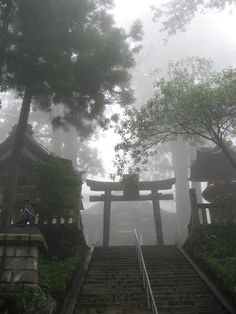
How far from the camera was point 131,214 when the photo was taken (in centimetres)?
3216

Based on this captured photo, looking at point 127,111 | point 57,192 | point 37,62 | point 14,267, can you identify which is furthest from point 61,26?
point 14,267

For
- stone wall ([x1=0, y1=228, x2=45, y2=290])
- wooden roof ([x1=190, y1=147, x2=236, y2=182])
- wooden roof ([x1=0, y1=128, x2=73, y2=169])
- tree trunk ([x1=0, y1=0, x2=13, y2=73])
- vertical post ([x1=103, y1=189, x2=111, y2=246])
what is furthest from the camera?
vertical post ([x1=103, y1=189, x2=111, y2=246])

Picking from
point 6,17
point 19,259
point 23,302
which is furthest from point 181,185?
point 23,302

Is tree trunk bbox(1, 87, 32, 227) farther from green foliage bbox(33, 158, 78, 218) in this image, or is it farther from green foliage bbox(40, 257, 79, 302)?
green foliage bbox(40, 257, 79, 302)

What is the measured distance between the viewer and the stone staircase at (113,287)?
30.9ft

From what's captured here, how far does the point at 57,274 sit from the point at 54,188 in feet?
12.5

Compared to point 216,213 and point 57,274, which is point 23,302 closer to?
point 57,274

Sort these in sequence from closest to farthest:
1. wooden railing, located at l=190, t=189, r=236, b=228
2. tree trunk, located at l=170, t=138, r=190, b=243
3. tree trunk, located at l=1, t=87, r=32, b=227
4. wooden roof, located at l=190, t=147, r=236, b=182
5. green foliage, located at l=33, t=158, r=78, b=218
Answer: tree trunk, located at l=1, t=87, r=32, b=227 < green foliage, located at l=33, t=158, r=78, b=218 < wooden railing, located at l=190, t=189, r=236, b=228 < wooden roof, located at l=190, t=147, r=236, b=182 < tree trunk, located at l=170, t=138, r=190, b=243

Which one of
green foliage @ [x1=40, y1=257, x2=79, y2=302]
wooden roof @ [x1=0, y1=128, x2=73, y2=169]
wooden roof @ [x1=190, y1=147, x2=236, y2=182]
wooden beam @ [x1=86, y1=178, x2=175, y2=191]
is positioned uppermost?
wooden roof @ [x1=0, y1=128, x2=73, y2=169]

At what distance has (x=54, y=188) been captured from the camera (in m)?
13.6

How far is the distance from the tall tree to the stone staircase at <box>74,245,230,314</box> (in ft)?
12.9

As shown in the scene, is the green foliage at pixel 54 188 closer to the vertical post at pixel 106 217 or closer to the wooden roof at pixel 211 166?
the vertical post at pixel 106 217

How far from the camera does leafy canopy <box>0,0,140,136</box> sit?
39.2 ft

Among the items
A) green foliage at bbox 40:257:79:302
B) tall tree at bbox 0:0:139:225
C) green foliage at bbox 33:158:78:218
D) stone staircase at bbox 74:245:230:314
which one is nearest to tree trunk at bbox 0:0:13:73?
tall tree at bbox 0:0:139:225
